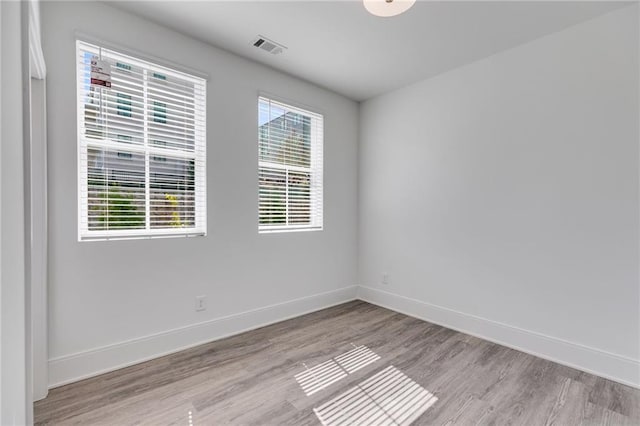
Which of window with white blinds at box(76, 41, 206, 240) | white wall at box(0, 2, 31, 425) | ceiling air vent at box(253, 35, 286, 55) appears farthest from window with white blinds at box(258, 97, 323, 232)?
white wall at box(0, 2, 31, 425)

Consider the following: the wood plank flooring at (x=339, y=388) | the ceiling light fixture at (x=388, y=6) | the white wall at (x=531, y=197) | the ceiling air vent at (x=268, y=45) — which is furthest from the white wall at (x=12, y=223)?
the white wall at (x=531, y=197)

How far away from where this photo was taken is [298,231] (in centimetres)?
340

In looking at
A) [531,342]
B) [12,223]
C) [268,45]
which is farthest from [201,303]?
[531,342]

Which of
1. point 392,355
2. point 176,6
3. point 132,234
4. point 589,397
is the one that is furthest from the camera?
point 392,355

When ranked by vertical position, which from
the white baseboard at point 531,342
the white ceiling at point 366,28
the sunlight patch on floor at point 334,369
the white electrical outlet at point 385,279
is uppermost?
the white ceiling at point 366,28

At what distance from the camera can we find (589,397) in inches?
76.0

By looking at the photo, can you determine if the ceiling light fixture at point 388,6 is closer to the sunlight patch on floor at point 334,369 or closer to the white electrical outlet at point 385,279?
the sunlight patch on floor at point 334,369

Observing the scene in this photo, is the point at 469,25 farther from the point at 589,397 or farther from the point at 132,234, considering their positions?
the point at 132,234

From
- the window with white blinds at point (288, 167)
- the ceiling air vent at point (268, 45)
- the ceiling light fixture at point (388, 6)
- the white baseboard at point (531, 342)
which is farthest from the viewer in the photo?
the window with white blinds at point (288, 167)

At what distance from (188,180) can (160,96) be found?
0.73 m

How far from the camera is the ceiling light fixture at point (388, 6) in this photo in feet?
5.96

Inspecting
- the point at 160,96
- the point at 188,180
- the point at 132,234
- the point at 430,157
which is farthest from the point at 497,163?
the point at 132,234

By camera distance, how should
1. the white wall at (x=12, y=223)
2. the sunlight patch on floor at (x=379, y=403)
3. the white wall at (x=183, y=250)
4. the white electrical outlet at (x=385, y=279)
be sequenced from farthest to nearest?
1. the white electrical outlet at (x=385, y=279)
2. the white wall at (x=183, y=250)
3. the sunlight patch on floor at (x=379, y=403)
4. the white wall at (x=12, y=223)

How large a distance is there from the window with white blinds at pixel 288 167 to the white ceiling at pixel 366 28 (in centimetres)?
57
